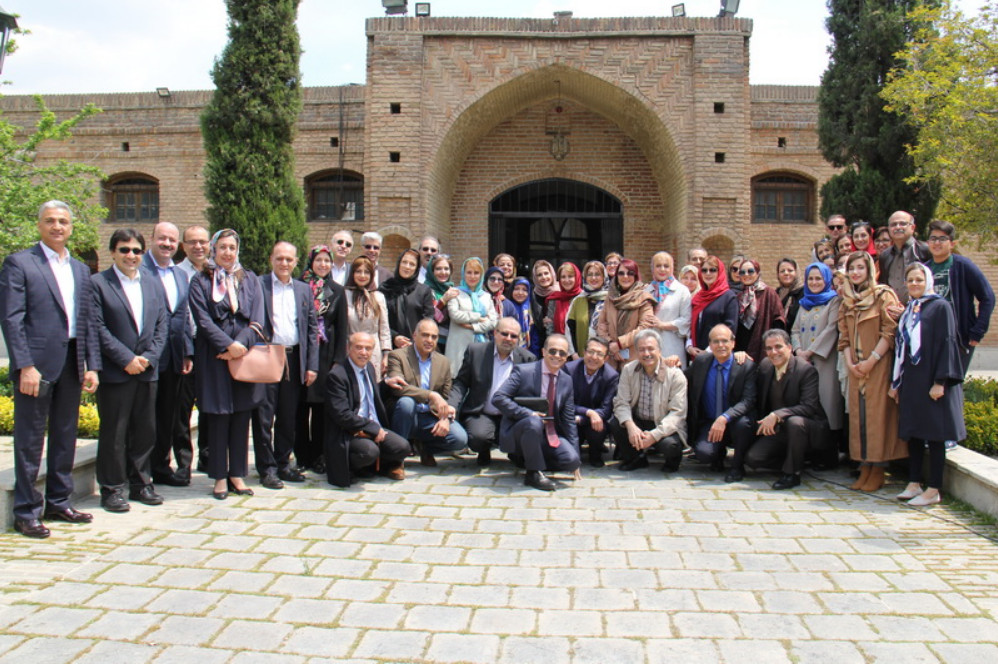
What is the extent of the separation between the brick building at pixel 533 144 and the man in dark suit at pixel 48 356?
8.34m

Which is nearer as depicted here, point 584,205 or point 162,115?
point 584,205

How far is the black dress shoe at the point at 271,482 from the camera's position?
18.8 ft

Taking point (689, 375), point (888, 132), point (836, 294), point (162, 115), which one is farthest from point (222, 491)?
point (162, 115)

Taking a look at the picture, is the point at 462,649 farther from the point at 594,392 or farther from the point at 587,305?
the point at 587,305

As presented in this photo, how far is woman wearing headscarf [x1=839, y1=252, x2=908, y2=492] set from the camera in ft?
18.6

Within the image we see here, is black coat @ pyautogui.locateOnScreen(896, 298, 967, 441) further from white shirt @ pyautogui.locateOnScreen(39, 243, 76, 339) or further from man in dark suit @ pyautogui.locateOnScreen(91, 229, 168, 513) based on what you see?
white shirt @ pyautogui.locateOnScreen(39, 243, 76, 339)

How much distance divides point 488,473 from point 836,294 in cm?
343

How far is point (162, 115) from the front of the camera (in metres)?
16.8

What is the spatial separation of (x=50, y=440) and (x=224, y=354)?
121 cm

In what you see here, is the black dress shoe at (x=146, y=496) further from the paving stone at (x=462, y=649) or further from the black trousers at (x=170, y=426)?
the paving stone at (x=462, y=649)

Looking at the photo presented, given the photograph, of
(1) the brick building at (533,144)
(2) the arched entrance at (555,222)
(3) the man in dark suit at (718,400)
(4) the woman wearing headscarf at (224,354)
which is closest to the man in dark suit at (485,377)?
(3) the man in dark suit at (718,400)

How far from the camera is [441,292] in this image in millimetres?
7480

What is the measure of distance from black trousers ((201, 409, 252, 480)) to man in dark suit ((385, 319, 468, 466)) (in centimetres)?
131

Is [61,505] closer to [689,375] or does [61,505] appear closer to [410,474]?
[410,474]
